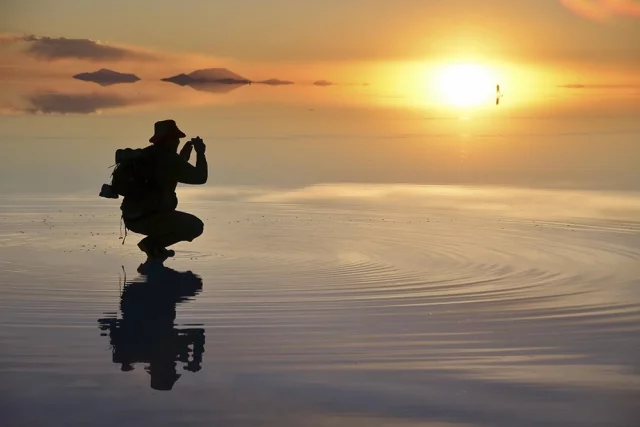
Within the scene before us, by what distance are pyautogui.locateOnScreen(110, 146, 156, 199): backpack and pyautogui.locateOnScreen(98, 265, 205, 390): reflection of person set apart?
61.2 inches

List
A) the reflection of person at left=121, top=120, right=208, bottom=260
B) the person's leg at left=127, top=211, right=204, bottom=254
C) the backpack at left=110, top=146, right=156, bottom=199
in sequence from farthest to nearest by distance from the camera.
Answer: the person's leg at left=127, top=211, right=204, bottom=254
the reflection of person at left=121, top=120, right=208, bottom=260
the backpack at left=110, top=146, right=156, bottom=199

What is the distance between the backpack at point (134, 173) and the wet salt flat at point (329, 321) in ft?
2.58

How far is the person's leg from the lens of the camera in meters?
12.8

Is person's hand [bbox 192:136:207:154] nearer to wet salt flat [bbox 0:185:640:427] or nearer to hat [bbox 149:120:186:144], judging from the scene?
hat [bbox 149:120:186:144]

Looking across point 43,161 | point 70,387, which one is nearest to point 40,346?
point 70,387

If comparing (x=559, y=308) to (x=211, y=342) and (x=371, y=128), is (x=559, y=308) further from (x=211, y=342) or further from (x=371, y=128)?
(x=371, y=128)

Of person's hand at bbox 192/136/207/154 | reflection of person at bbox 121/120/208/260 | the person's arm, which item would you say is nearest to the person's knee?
reflection of person at bbox 121/120/208/260

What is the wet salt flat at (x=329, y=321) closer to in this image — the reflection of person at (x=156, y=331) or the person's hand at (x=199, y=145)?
the reflection of person at (x=156, y=331)

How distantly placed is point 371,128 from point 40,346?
2775 centimetres

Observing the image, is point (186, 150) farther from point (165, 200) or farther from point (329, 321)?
point (329, 321)

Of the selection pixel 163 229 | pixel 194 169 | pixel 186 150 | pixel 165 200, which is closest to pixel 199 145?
pixel 194 169

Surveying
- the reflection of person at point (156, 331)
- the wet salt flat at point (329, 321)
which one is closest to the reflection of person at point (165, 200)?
the wet salt flat at point (329, 321)

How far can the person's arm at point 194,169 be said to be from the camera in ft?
41.0

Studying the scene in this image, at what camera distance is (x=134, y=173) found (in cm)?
1245
